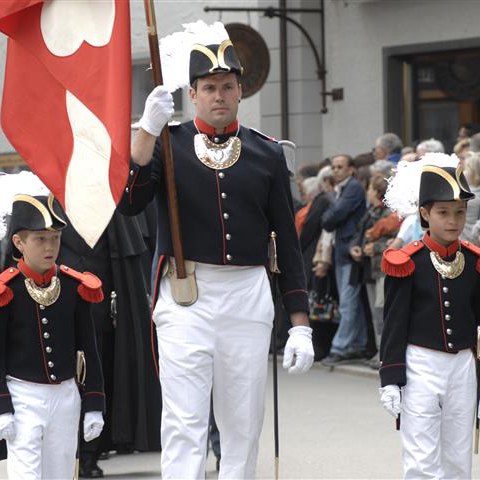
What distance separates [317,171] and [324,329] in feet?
5.96

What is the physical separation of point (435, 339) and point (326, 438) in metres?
3.67

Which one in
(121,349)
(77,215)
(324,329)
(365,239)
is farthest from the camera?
(324,329)

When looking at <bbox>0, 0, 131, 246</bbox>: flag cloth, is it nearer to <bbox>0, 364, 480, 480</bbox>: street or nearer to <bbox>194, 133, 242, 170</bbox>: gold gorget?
<bbox>194, 133, 242, 170</bbox>: gold gorget

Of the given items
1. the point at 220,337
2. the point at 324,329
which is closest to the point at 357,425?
the point at 324,329

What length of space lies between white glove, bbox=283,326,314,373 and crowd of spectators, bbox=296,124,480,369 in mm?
6163

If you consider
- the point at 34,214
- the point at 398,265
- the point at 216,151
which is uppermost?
the point at 216,151

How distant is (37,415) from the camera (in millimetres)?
6859

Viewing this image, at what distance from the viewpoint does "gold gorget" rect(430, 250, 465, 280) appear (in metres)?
7.01

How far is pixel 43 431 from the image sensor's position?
22.5 ft

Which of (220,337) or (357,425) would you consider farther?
(357,425)

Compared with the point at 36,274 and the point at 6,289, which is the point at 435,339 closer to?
the point at 36,274

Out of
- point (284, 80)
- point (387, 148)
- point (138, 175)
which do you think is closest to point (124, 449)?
point (138, 175)

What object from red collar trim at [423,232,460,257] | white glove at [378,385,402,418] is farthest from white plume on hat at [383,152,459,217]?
white glove at [378,385,402,418]

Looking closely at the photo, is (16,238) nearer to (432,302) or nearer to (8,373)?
(8,373)
